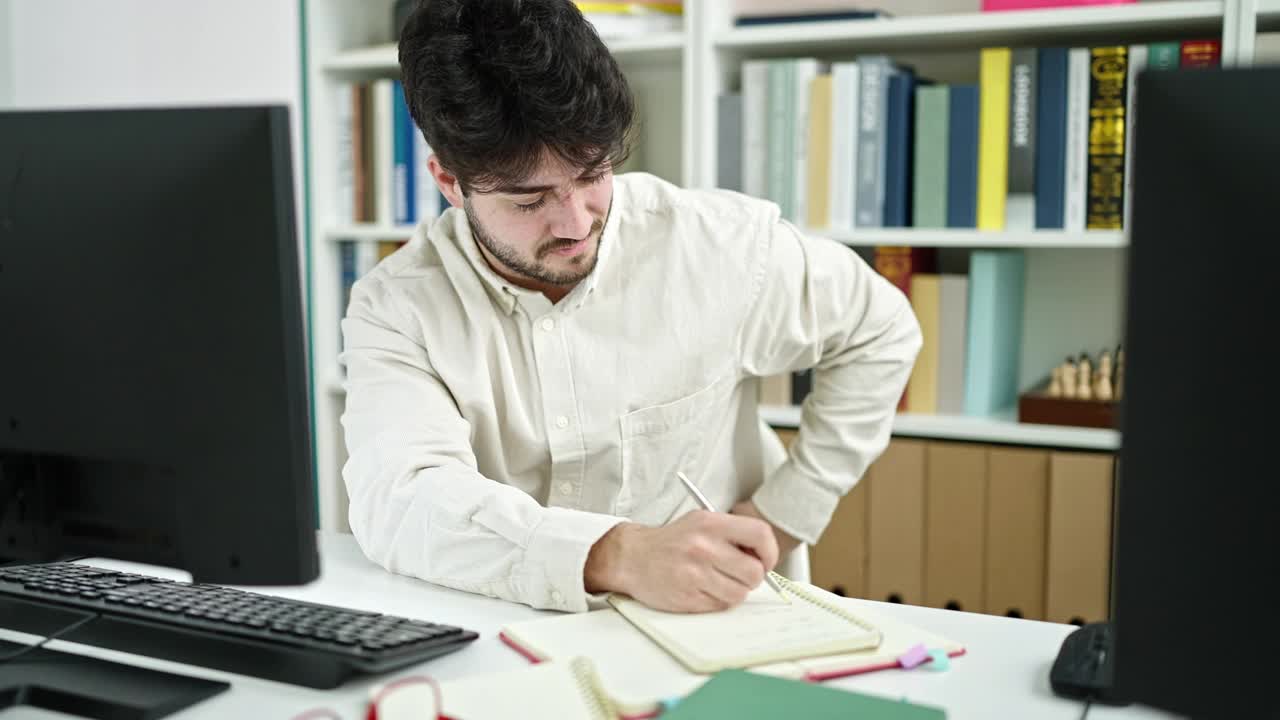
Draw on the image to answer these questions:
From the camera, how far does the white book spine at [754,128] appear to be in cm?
221

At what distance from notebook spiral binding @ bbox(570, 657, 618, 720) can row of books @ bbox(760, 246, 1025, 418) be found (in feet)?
4.61

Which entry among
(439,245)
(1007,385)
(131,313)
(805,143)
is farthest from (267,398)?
(1007,385)

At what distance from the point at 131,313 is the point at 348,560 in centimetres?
50

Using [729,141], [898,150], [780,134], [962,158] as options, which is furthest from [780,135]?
[962,158]

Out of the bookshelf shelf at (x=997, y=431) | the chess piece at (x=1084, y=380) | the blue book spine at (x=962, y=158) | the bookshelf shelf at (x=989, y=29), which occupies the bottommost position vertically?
the bookshelf shelf at (x=997, y=431)

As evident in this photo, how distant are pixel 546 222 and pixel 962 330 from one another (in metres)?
1.07

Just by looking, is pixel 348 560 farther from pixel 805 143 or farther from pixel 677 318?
pixel 805 143

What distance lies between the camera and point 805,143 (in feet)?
7.14

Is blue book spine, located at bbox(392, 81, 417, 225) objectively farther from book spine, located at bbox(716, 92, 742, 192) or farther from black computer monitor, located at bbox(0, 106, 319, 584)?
black computer monitor, located at bbox(0, 106, 319, 584)

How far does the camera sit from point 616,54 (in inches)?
91.3

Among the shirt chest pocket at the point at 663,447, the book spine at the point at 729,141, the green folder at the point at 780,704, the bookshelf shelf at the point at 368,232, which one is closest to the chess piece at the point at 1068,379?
the book spine at the point at 729,141

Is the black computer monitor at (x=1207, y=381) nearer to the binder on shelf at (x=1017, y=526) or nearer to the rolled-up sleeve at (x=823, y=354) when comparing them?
the rolled-up sleeve at (x=823, y=354)

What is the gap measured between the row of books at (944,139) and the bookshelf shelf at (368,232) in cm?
70

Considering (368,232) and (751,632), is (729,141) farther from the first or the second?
(751,632)
